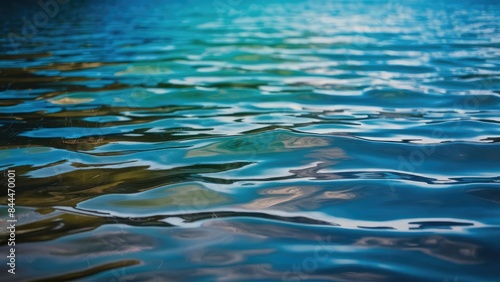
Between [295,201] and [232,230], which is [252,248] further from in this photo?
[295,201]

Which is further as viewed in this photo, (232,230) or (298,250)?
(232,230)

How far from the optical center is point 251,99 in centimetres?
523

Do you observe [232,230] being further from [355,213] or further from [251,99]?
[251,99]

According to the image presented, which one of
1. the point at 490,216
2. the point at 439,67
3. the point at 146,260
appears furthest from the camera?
the point at 439,67

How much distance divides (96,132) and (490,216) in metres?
2.48

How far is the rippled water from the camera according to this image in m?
2.08

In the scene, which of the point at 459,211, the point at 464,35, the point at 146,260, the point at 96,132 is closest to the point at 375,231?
the point at 459,211

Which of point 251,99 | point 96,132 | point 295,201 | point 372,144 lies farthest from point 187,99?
point 295,201

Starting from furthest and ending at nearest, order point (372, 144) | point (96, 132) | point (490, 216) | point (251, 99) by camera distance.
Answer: point (251, 99), point (96, 132), point (372, 144), point (490, 216)

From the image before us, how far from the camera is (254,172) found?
3.07m

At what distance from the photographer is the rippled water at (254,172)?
2076 mm

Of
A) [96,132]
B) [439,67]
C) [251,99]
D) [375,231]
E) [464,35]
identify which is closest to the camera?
[375,231]

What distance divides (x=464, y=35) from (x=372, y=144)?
28.5ft

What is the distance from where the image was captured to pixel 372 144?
3.61 metres
